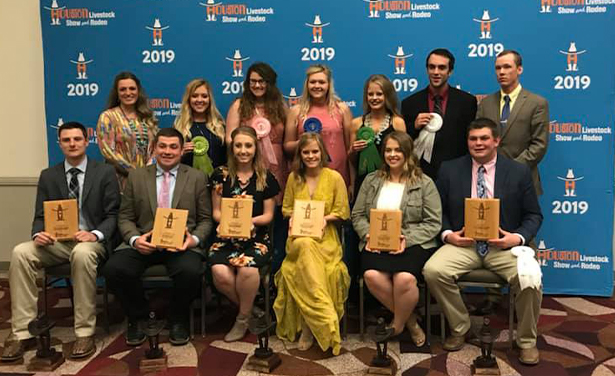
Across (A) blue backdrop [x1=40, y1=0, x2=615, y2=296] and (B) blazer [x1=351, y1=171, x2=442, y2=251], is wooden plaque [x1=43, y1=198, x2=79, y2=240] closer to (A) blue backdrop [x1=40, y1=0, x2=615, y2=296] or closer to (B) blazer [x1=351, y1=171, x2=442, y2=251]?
(A) blue backdrop [x1=40, y1=0, x2=615, y2=296]

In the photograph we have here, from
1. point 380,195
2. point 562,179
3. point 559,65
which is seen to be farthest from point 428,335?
point 559,65

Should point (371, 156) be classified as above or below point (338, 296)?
above

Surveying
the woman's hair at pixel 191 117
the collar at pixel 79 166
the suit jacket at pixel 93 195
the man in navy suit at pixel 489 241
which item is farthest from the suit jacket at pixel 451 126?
the collar at pixel 79 166

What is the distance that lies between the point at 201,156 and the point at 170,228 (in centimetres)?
70

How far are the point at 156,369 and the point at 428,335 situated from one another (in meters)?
1.68

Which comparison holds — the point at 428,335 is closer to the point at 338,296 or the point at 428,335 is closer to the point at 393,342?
the point at 393,342

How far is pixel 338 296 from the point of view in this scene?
3.57m

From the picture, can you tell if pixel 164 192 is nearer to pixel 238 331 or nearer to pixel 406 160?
pixel 238 331

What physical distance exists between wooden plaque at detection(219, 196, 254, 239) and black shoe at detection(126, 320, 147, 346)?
0.83 m

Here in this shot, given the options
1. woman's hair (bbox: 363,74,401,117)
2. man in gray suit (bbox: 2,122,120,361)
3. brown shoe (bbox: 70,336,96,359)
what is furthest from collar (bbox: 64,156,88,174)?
woman's hair (bbox: 363,74,401,117)

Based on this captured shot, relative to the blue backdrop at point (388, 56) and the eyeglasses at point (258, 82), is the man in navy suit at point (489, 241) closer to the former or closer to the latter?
the blue backdrop at point (388, 56)

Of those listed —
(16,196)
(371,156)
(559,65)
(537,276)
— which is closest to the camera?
(537,276)

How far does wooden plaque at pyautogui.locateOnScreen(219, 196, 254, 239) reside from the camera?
360cm

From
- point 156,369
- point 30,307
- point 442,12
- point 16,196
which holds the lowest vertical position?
point 156,369
